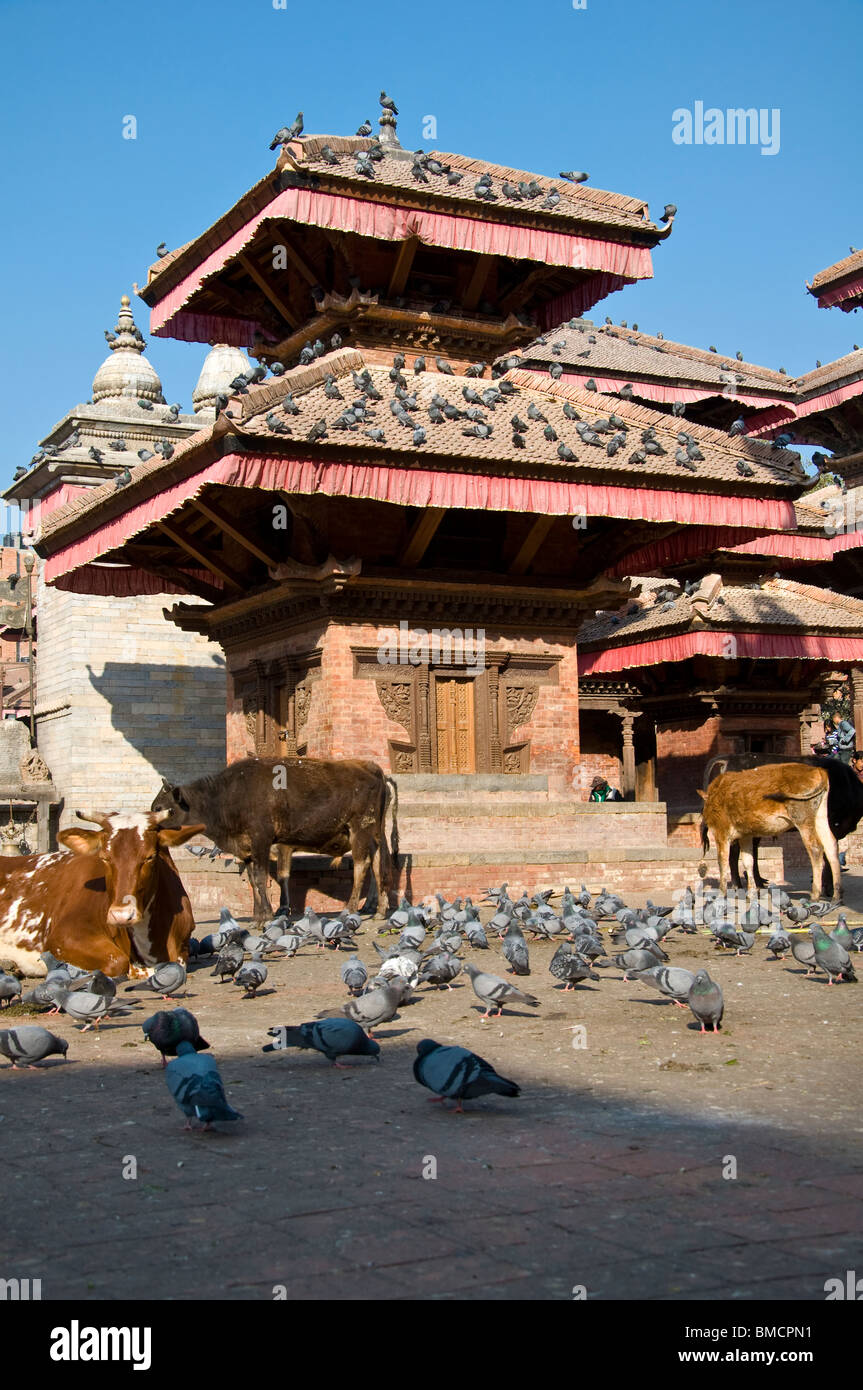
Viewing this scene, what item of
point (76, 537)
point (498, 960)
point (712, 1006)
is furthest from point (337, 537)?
point (712, 1006)

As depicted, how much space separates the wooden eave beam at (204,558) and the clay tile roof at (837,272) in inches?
990

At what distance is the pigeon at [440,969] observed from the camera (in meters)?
10.9

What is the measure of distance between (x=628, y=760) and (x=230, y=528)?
49.6ft

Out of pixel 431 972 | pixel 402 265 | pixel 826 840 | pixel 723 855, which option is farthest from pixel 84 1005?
pixel 402 265

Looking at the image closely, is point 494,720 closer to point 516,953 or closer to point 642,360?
point 516,953

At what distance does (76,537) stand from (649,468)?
33.3 ft

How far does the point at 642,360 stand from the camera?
41125mm

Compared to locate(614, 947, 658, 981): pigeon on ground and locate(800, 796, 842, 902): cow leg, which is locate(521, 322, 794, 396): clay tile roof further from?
locate(614, 947, 658, 981): pigeon on ground

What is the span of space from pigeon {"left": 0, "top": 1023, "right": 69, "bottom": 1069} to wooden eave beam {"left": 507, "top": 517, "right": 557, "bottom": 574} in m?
16.6

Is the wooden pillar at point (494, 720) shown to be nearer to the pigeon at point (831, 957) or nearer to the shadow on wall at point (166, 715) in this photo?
the shadow on wall at point (166, 715)

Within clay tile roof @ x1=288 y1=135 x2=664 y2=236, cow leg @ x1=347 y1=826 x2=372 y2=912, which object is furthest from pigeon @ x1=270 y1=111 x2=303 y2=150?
cow leg @ x1=347 y1=826 x2=372 y2=912

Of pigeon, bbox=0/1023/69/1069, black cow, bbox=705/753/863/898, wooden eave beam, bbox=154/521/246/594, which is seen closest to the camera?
pigeon, bbox=0/1023/69/1069

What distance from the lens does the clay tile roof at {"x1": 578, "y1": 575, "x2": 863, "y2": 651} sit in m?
29.5
